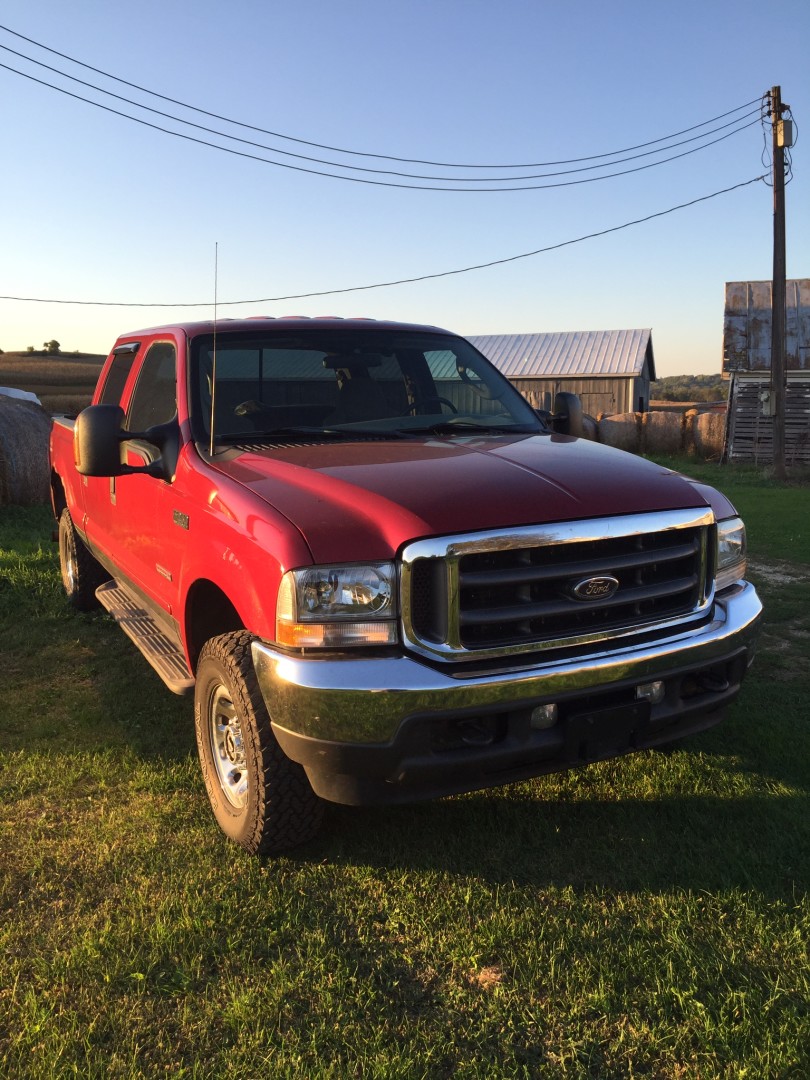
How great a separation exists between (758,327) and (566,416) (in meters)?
22.7

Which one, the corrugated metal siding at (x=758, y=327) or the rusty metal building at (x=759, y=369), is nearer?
the rusty metal building at (x=759, y=369)

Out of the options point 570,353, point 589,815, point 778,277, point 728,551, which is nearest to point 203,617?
point 589,815

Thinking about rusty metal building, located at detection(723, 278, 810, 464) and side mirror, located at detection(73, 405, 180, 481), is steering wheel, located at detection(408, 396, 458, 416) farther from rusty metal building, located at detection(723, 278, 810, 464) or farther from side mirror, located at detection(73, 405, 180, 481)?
rusty metal building, located at detection(723, 278, 810, 464)

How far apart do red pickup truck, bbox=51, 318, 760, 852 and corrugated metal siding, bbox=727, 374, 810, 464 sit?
807 inches

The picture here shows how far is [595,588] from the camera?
9.60 feet

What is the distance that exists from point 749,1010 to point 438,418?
2.66 meters

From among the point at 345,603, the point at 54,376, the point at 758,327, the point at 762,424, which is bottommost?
the point at 345,603

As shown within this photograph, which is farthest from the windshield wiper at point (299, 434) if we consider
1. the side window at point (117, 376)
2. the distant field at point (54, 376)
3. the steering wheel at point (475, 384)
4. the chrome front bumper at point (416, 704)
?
the distant field at point (54, 376)

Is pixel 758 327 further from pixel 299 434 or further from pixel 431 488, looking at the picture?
pixel 431 488

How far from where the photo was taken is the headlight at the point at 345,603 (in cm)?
271

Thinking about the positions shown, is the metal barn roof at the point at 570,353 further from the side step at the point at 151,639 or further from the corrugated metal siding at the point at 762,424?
the side step at the point at 151,639

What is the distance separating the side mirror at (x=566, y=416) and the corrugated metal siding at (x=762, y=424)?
1934 centimetres

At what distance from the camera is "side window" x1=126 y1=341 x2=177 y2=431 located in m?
4.29

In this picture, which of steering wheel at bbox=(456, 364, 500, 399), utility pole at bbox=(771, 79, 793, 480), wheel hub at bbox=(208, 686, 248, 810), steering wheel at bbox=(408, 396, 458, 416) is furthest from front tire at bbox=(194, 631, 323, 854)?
utility pole at bbox=(771, 79, 793, 480)
